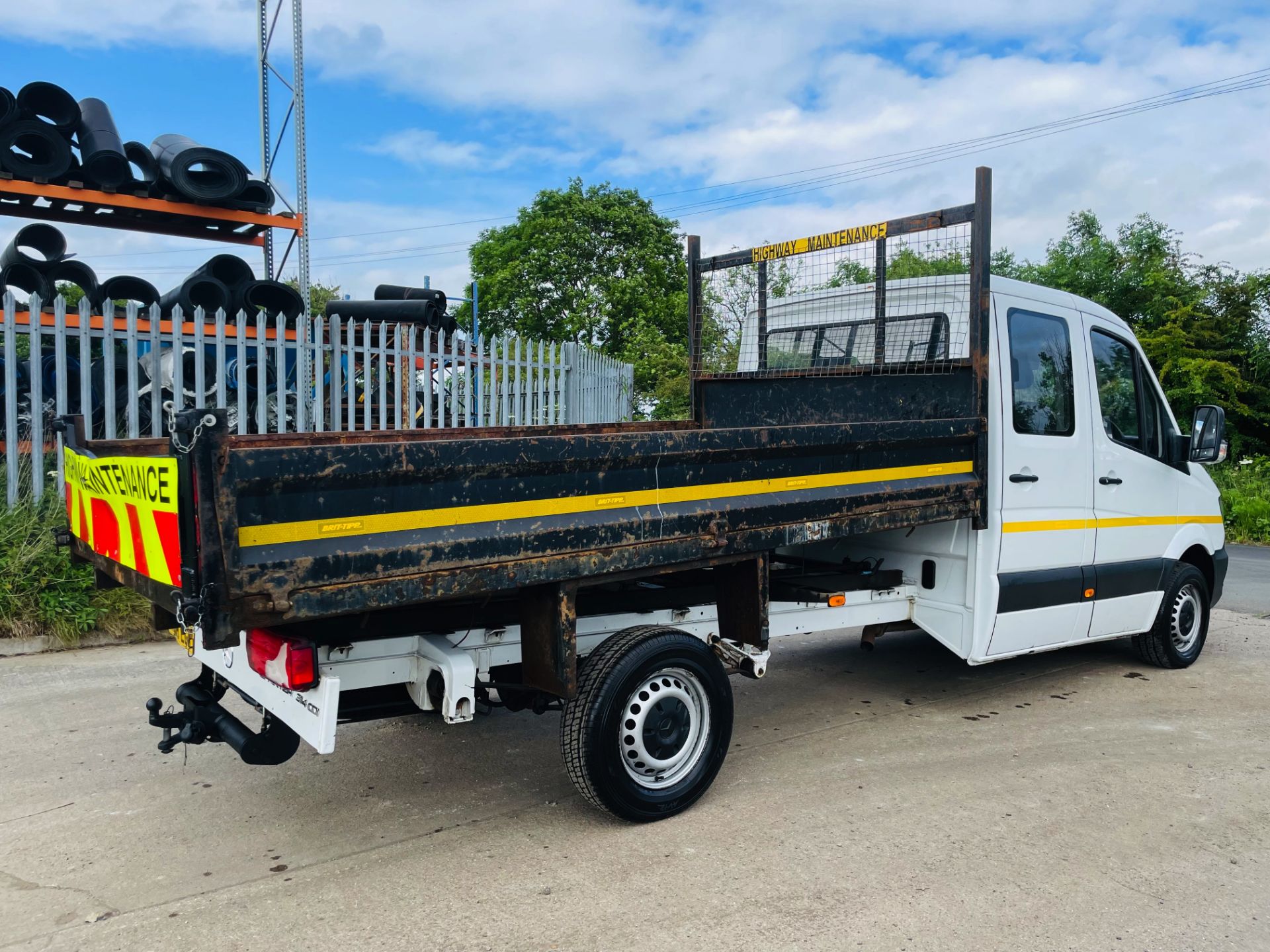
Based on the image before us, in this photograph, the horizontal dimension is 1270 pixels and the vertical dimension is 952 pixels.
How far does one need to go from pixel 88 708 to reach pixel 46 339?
17.6 feet

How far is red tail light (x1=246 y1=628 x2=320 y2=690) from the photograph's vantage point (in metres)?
3.25

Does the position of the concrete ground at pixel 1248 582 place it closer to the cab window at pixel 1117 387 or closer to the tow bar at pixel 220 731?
the cab window at pixel 1117 387

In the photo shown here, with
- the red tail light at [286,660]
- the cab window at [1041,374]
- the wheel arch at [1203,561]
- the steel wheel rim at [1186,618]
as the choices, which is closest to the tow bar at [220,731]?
the red tail light at [286,660]

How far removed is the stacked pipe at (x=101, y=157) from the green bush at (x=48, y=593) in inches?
149

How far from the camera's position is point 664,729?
12.7 feet

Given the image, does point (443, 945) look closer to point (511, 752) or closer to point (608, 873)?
point (608, 873)

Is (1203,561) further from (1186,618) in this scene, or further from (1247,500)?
(1247,500)

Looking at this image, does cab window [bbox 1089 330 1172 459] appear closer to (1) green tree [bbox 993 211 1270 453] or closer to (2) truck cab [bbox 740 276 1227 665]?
(2) truck cab [bbox 740 276 1227 665]

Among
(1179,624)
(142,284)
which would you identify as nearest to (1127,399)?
(1179,624)

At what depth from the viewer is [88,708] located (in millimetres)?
5301

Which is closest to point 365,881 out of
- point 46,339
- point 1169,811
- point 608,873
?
point 608,873

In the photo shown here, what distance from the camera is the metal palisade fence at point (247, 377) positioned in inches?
287

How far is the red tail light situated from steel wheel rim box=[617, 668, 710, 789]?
1.15 metres

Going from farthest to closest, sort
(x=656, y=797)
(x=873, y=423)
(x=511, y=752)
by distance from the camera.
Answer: (x=511, y=752)
(x=873, y=423)
(x=656, y=797)
